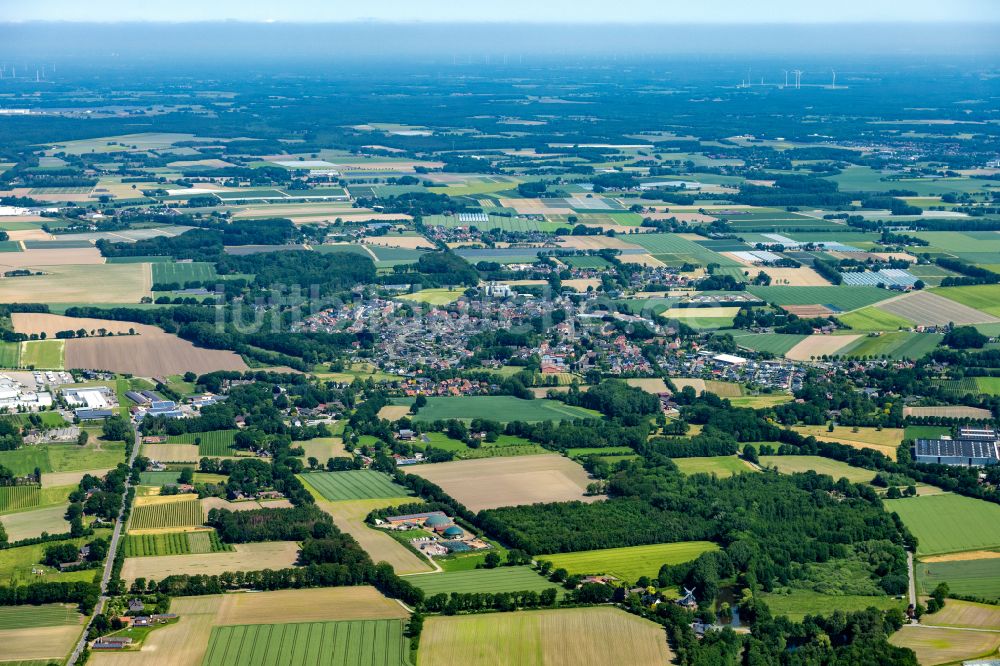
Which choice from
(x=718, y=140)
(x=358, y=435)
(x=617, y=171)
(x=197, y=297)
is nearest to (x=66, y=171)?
(x=617, y=171)

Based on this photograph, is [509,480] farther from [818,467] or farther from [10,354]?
[10,354]

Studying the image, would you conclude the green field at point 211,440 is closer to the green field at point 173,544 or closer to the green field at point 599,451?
the green field at point 173,544

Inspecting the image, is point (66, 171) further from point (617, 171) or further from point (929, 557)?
point (929, 557)

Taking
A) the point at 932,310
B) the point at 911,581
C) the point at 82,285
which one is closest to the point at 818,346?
the point at 932,310

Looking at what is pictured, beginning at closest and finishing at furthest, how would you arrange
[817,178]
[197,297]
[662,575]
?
[662,575], [197,297], [817,178]

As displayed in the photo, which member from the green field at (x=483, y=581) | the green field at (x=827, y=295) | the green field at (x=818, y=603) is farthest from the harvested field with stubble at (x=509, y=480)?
the green field at (x=827, y=295)

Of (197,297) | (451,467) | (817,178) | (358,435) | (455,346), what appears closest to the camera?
(451,467)
